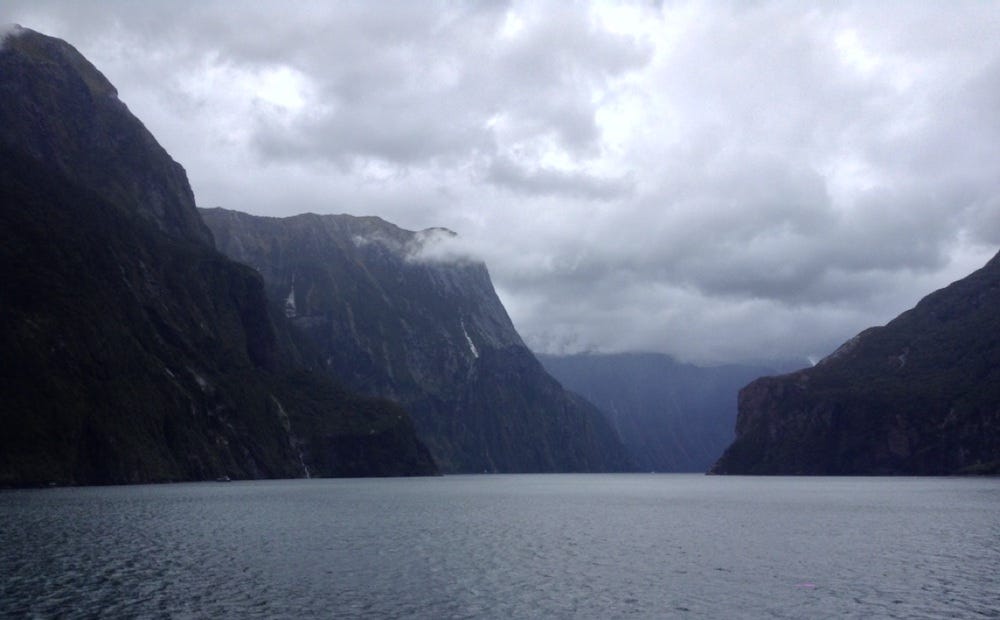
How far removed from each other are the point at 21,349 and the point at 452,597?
15194cm

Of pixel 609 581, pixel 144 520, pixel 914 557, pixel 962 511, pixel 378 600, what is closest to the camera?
pixel 378 600

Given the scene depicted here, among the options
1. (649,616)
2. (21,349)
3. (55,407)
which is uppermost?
(21,349)

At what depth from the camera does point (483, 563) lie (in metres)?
72.0

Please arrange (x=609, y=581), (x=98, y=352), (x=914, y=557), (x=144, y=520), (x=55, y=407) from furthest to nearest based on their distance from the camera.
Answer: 1. (x=98, y=352)
2. (x=55, y=407)
3. (x=144, y=520)
4. (x=914, y=557)
5. (x=609, y=581)

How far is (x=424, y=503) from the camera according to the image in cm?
15850

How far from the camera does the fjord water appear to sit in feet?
172

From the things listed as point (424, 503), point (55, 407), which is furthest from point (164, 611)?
point (55, 407)

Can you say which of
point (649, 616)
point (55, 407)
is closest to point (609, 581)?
point (649, 616)

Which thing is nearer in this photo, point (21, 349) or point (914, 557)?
point (914, 557)

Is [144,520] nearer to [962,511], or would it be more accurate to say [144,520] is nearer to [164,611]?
[164,611]

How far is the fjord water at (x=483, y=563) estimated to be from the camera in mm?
52312

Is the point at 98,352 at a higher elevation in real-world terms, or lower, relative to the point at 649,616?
higher

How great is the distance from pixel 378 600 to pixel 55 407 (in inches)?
5724

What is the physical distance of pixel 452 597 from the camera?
55562mm
